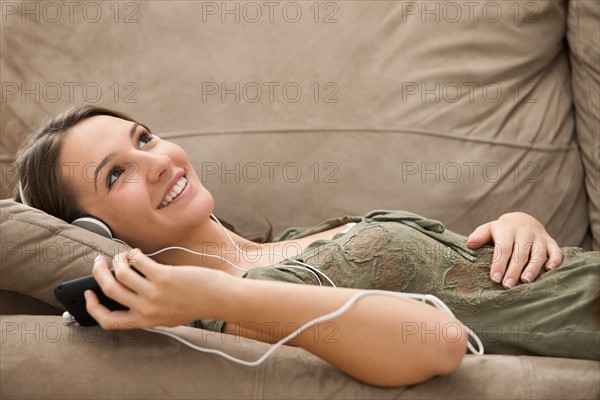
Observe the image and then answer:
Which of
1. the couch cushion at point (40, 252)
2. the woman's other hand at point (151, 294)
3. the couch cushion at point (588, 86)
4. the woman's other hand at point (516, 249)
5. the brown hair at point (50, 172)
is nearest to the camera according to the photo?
the woman's other hand at point (151, 294)

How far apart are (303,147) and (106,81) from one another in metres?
0.51

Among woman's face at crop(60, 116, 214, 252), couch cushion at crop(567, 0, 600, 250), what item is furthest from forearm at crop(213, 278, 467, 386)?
couch cushion at crop(567, 0, 600, 250)

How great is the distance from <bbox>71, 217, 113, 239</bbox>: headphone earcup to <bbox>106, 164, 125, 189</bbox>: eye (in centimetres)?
7

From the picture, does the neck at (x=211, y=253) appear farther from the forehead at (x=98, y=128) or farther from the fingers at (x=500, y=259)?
the fingers at (x=500, y=259)

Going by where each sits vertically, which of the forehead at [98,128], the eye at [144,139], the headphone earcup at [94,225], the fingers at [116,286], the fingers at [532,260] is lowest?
the fingers at [532,260]

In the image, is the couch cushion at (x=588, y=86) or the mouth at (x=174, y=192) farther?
the couch cushion at (x=588, y=86)

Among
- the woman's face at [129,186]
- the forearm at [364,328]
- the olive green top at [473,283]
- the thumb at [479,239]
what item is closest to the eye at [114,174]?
the woman's face at [129,186]

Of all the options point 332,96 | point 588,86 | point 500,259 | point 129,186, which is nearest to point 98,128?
point 129,186

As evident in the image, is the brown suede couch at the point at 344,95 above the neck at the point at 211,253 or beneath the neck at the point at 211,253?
above

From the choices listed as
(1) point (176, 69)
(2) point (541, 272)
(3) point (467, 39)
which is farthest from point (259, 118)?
(2) point (541, 272)

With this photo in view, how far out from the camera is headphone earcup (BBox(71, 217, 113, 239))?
4.38 ft

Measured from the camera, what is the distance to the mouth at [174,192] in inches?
54.9

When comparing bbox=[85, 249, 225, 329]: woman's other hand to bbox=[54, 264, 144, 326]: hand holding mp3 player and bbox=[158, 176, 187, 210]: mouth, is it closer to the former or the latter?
bbox=[54, 264, 144, 326]: hand holding mp3 player

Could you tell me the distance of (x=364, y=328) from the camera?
1.05m
